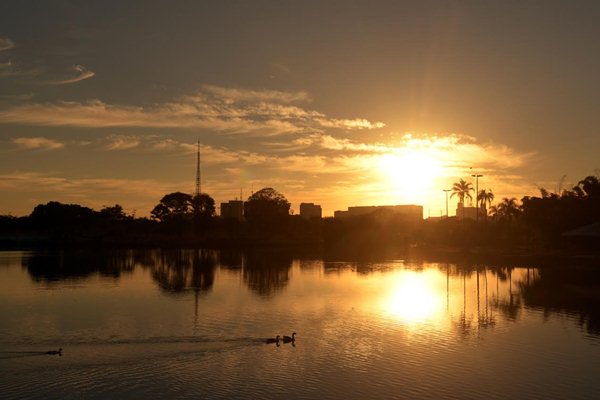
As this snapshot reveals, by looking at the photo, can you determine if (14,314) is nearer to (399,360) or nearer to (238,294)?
(238,294)

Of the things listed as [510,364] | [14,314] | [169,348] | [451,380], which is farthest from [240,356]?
[14,314]

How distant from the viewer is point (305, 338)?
31.2 meters

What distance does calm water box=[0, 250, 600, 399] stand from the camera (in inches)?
883

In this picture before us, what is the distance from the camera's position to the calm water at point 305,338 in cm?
2244

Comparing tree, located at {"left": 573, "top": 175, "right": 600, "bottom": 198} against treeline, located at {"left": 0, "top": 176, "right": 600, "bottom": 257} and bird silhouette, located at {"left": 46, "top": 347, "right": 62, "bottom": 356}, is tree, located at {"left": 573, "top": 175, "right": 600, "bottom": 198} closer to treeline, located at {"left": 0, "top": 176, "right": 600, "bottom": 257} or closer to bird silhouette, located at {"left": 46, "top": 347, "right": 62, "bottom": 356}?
treeline, located at {"left": 0, "top": 176, "right": 600, "bottom": 257}

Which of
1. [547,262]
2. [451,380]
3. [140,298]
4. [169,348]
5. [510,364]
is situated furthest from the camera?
[547,262]

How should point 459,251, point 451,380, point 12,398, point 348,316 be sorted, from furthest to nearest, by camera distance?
point 459,251 < point 348,316 < point 451,380 < point 12,398

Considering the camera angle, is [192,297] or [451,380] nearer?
[451,380]

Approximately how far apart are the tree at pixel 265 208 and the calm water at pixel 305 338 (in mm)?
121920

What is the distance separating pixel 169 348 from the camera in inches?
1115

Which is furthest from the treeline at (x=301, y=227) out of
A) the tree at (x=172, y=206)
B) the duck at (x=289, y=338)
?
the duck at (x=289, y=338)

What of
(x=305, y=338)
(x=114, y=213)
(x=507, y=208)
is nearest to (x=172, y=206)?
(x=114, y=213)

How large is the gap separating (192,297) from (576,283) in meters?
34.7

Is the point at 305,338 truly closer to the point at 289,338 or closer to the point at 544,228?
the point at 289,338
